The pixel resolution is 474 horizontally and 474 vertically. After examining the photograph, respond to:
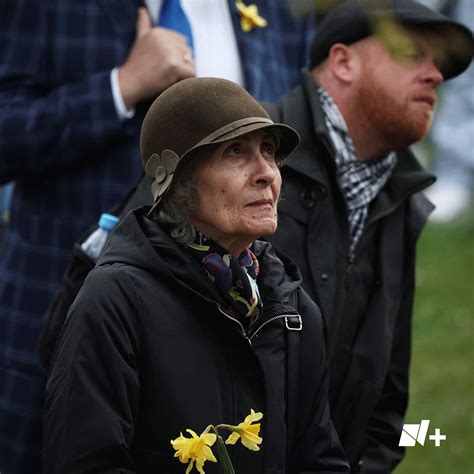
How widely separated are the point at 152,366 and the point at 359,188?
1341mm

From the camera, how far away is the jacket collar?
4.20 meters

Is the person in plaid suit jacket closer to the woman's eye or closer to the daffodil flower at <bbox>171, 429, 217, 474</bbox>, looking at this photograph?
the woman's eye

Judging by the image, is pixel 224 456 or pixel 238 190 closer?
pixel 224 456

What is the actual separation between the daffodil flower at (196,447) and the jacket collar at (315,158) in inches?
54.8

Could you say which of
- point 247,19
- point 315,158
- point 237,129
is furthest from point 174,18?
point 237,129

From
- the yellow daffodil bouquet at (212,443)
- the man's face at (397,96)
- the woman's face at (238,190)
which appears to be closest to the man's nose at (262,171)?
the woman's face at (238,190)

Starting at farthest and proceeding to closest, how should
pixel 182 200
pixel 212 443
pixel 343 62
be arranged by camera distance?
pixel 343 62 < pixel 182 200 < pixel 212 443

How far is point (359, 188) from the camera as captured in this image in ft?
14.1

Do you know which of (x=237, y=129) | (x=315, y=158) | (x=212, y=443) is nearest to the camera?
(x=212, y=443)

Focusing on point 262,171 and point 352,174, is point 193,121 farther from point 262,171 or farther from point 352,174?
point 352,174

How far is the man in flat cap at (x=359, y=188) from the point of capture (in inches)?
164

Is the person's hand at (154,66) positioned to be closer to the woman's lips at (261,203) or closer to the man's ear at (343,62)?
the man's ear at (343,62)

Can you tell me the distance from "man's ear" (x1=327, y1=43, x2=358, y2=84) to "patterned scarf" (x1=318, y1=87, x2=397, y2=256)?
9 cm

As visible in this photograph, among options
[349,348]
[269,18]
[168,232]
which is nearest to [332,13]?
[269,18]
